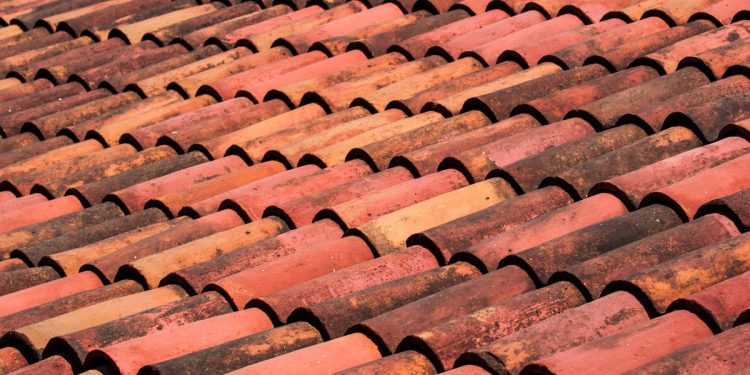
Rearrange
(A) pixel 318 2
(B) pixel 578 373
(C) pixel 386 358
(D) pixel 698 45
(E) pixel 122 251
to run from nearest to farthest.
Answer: (B) pixel 578 373 < (C) pixel 386 358 < (E) pixel 122 251 < (D) pixel 698 45 < (A) pixel 318 2

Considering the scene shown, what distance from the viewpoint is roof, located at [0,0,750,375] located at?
156 inches

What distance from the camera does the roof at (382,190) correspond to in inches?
156

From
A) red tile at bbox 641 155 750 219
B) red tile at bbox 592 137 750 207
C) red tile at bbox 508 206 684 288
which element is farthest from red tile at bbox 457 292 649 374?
red tile at bbox 592 137 750 207

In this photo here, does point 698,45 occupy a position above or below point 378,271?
above

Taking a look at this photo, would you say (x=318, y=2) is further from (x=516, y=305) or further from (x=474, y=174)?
(x=516, y=305)

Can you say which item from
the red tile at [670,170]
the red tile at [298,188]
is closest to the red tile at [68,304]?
the red tile at [298,188]

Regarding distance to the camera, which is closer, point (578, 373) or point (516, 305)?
point (578, 373)

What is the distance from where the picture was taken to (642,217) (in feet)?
14.6

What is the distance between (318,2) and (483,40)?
125cm

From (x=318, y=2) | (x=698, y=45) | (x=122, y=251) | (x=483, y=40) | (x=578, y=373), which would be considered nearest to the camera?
(x=578, y=373)

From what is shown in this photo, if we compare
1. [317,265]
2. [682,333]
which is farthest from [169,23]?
[682,333]

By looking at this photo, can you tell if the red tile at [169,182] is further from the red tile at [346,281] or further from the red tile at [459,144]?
the red tile at [346,281]

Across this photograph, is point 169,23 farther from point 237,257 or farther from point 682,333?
point 682,333

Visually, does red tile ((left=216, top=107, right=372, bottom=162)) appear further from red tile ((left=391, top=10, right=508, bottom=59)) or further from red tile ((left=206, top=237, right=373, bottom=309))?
red tile ((left=206, top=237, right=373, bottom=309))
